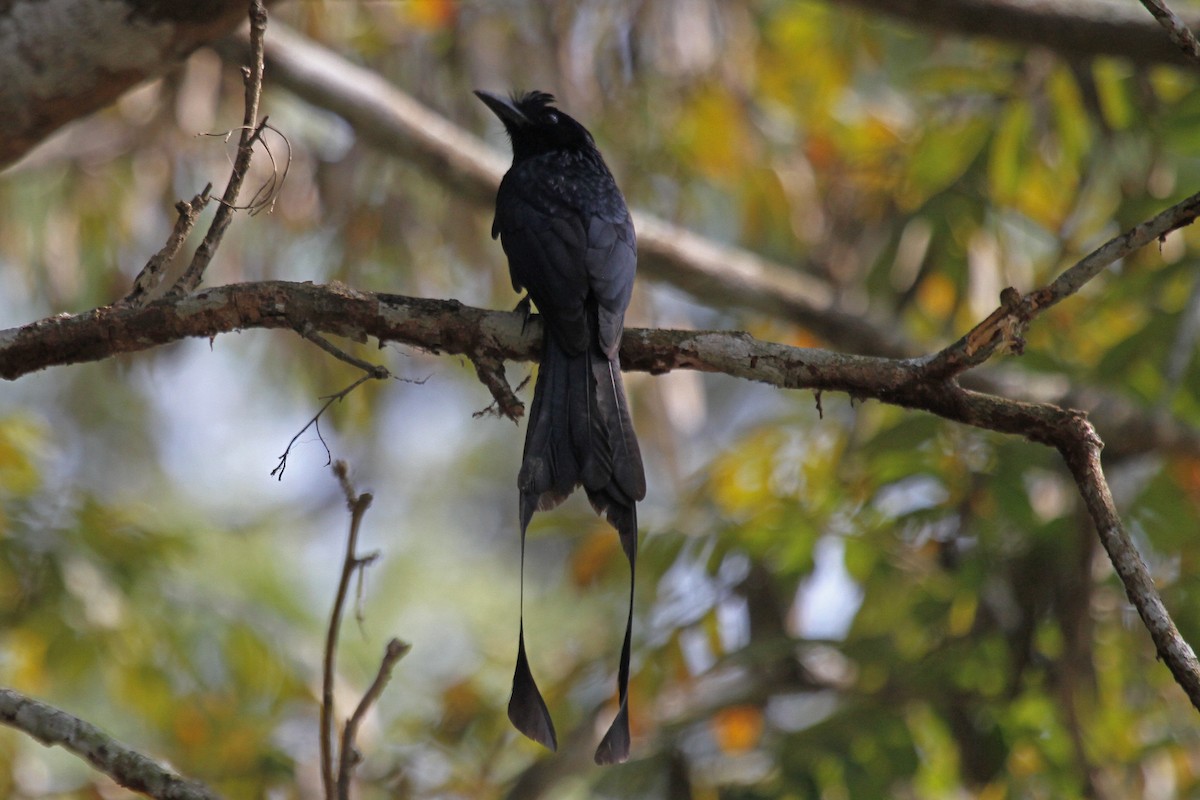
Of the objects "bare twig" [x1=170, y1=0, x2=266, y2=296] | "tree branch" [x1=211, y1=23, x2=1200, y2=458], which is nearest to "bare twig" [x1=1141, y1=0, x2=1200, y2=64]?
"bare twig" [x1=170, y1=0, x2=266, y2=296]

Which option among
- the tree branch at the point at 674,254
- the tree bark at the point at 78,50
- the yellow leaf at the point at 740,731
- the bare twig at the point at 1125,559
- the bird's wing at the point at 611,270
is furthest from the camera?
the yellow leaf at the point at 740,731

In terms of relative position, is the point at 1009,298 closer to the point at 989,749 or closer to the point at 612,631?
the point at 989,749

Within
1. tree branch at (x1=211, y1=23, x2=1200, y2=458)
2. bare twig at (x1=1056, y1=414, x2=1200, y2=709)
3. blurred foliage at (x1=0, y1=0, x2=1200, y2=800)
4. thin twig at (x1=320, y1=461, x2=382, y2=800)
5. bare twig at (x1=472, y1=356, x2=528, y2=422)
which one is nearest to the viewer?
bare twig at (x1=1056, y1=414, x2=1200, y2=709)

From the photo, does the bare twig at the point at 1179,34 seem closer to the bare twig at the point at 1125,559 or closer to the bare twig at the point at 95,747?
the bare twig at the point at 1125,559

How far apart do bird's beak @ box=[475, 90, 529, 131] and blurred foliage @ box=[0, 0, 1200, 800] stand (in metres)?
1.13

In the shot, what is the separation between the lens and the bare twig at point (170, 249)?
240 centimetres

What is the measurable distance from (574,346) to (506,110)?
1.66m

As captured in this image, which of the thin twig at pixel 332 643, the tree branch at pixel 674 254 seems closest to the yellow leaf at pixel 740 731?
the tree branch at pixel 674 254

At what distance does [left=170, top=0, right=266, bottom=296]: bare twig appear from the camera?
2420mm

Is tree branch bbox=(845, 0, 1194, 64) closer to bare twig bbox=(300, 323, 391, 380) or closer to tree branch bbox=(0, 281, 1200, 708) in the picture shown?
tree branch bbox=(0, 281, 1200, 708)

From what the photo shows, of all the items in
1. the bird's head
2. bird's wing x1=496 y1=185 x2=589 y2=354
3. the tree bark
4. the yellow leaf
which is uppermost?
the bird's head

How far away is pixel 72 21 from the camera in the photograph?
293 centimetres

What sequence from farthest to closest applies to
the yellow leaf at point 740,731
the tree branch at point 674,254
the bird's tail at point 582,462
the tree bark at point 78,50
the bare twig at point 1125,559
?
the yellow leaf at point 740,731 → the tree branch at point 674,254 → the tree bark at point 78,50 → the bird's tail at point 582,462 → the bare twig at point 1125,559

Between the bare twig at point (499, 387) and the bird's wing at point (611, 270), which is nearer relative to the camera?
the bare twig at point (499, 387)
